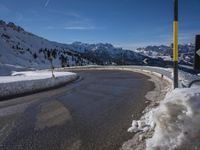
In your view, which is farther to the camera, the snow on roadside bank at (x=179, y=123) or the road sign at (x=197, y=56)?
the road sign at (x=197, y=56)

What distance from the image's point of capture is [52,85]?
1775 centimetres

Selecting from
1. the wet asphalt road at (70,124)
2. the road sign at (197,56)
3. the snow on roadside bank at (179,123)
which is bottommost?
the wet asphalt road at (70,124)

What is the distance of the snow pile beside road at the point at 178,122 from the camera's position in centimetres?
456

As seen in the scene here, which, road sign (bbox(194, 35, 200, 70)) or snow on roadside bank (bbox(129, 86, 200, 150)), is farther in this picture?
road sign (bbox(194, 35, 200, 70))

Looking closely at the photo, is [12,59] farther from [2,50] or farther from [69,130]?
[69,130]

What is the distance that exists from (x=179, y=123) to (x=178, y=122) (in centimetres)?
3

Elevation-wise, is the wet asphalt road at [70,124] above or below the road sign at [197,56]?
below

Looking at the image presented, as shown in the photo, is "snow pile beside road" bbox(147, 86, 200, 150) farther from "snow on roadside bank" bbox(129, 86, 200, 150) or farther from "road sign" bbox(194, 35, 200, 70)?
"road sign" bbox(194, 35, 200, 70)

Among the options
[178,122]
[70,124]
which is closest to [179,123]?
→ [178,122]

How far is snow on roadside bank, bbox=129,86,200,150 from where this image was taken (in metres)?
4.54

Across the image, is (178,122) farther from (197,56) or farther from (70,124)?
(70,124)

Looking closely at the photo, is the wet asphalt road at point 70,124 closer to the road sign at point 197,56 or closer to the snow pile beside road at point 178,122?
the snow pile beside road at point 178,122

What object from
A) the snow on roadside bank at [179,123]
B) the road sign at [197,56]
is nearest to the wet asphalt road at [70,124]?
the snow on roadside bank at [179,123]

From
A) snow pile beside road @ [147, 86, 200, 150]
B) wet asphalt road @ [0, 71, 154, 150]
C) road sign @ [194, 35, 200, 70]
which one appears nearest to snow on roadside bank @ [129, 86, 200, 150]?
snow pile beside road @ [147, 86, 200, 150]
